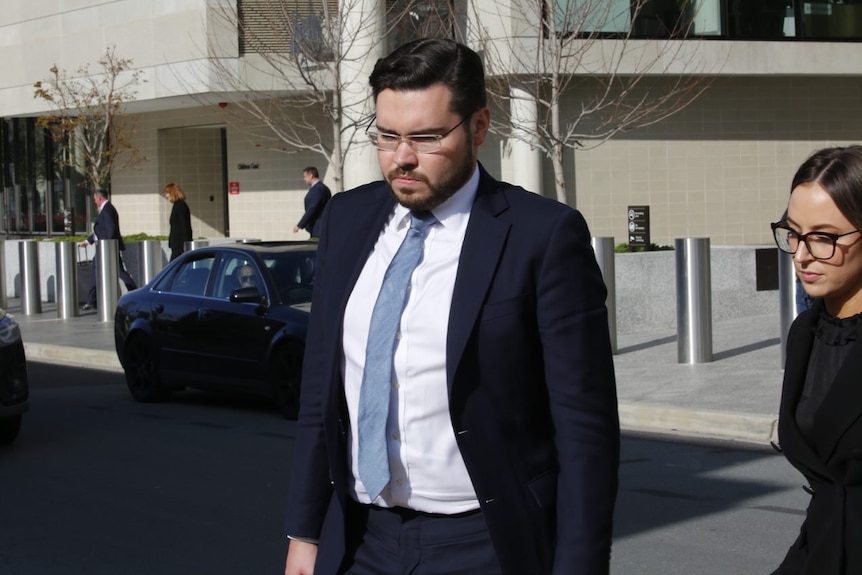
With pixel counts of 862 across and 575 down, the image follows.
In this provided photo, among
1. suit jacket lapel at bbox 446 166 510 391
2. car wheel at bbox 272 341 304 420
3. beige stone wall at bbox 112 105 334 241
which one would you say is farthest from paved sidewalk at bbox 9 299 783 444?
beige stone wall at bbox 112 105 334 241

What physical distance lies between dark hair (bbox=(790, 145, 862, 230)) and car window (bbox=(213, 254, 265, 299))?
8.94 meters

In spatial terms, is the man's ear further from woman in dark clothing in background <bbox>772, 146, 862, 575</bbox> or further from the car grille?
the car grille

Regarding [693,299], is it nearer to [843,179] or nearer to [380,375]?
[843,179]

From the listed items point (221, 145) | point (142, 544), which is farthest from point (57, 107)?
point (142, 544)

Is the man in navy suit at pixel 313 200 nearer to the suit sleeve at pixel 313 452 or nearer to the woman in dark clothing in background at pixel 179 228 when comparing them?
the woman in dark clothing in background at pixel 179 228

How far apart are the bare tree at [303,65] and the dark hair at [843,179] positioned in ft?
55.4

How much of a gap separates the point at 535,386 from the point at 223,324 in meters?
9.23

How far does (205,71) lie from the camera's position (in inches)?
1010

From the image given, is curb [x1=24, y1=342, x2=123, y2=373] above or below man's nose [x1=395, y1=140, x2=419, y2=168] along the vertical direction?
below

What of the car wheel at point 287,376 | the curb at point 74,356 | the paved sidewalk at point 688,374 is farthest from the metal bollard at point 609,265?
the curb at point 74,356

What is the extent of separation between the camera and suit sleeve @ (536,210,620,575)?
2.78m

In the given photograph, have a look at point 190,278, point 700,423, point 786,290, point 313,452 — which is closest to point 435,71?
point 313,452

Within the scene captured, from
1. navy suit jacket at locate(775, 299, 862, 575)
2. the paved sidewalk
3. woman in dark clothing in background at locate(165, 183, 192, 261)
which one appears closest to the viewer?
navy suit jacket at locate(775, 299, 862, 575)

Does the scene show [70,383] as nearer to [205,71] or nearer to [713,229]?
[205,71]
